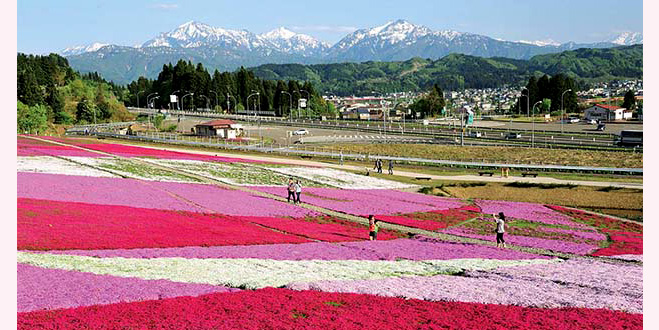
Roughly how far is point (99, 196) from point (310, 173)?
105 feet

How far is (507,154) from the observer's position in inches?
4264

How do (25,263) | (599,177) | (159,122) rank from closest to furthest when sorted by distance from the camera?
(25,263) → (599,177) → (159,122)

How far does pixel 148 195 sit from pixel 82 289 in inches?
978

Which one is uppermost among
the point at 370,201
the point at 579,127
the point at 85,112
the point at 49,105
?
→ the point at 49,105

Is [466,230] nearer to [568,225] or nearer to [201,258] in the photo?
[568,225]

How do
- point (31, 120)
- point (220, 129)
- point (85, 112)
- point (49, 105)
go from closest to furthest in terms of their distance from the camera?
point (220, 129)
point (31, 120)
point (49, 105)
point (85, 112)

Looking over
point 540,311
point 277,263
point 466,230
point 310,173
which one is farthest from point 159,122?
point 540,311

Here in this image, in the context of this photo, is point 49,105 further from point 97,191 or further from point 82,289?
point 82,289

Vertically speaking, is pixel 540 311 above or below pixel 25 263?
below

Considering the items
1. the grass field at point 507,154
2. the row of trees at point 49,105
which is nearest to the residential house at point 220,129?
the grass field at point 507,154

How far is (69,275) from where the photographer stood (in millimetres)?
24828

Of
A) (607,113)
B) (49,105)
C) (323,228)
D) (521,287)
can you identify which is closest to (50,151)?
(323,228)

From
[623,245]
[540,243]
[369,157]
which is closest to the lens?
[540,243]

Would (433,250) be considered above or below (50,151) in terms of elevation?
below
